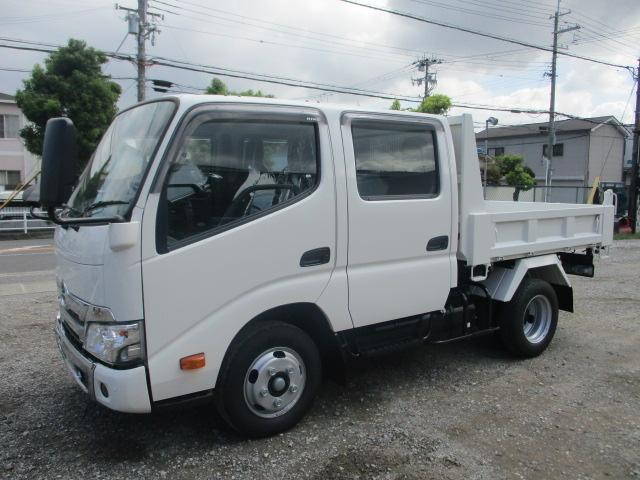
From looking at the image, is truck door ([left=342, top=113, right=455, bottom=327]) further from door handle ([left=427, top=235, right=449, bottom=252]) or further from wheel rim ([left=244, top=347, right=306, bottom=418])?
wheel rim ([left=244, top=347, right=306, bottom=418])

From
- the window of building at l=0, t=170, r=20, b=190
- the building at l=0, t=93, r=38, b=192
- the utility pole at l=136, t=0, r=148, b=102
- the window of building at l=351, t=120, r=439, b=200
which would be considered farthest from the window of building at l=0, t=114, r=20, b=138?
the window of building at l=351, t=120, r=439, b=200

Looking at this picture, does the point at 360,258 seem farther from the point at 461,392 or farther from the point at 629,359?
the point at 629,359

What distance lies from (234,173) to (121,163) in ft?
2.26

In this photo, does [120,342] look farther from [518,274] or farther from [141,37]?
[141,37]

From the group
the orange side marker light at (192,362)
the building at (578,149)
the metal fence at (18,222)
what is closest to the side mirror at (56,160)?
the orange side marker light at (192,362)

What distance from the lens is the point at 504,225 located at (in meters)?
4.68

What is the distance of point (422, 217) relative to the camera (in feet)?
13.2

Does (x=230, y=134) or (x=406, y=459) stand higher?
(x=230, y=134)

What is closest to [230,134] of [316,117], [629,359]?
[316,117]

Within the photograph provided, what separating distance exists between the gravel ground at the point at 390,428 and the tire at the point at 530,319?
6.7 inches

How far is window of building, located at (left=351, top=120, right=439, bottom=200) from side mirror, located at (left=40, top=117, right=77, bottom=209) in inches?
72.6

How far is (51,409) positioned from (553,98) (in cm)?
3422

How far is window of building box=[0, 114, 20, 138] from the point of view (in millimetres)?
28672

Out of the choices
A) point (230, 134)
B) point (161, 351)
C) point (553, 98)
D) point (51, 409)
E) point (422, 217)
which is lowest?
point (51, 409)
